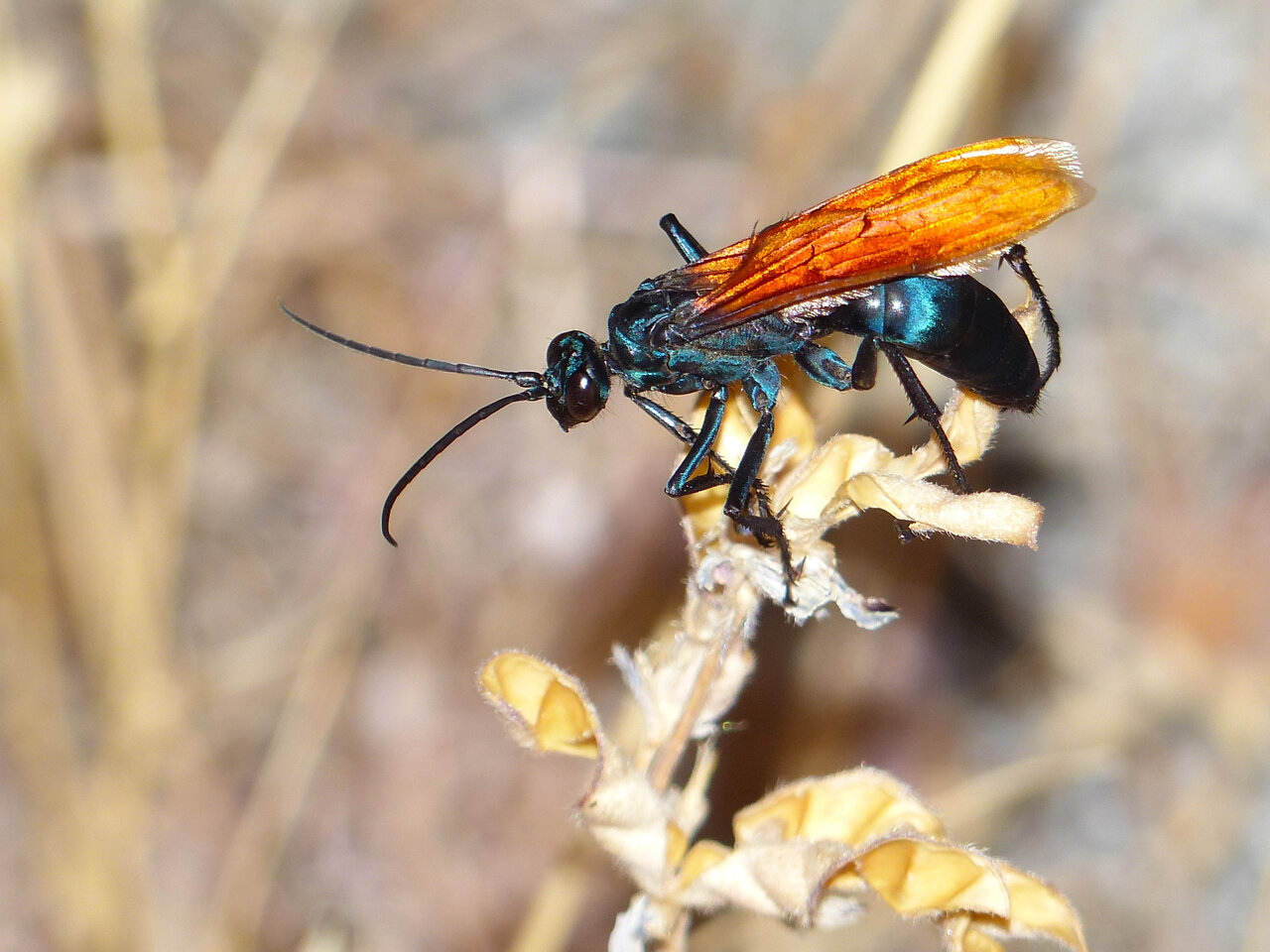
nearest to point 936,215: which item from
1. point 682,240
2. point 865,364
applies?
point 865,364

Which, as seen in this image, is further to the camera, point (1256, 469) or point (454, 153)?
point (454, 153)

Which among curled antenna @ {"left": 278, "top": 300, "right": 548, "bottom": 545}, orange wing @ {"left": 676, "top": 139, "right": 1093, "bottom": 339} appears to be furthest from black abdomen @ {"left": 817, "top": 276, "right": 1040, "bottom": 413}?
curled antenna @ {"left": 278, "top": 300, "right": 548, "bottom": 545}

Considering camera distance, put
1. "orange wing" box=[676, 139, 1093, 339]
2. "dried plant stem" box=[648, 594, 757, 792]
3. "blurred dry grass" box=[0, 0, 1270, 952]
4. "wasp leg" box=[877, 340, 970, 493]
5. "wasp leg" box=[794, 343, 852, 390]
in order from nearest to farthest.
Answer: "dried plant stem" box=[648, 594, 757, 792], "wasp leg" box=[877, 340, 970, 493], "orange wing" box=[676, 139, 1093, 339], "wasp leg" box=[794, 343, 852, 390], "blurred dry grass" box=[0, 0, 1270, 952]

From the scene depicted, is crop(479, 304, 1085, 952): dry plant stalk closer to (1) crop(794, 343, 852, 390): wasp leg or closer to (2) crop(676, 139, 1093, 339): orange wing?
(2) crop(676, 139, 1093, 339): orange wing

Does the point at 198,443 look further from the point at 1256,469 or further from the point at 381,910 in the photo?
the point at 1256,469

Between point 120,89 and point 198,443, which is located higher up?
point 120,89

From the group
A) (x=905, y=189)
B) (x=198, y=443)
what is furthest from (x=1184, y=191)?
(x=198, y=443)

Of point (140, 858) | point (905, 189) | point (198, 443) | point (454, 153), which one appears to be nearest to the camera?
point (905, 189)

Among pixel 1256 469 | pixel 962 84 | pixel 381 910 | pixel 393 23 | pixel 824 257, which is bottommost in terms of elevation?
pixel 381 910

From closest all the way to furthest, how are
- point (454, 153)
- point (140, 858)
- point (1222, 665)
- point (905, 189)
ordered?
point (905, 189), point (140, 858), point (1222, 665), point (454, 153)
